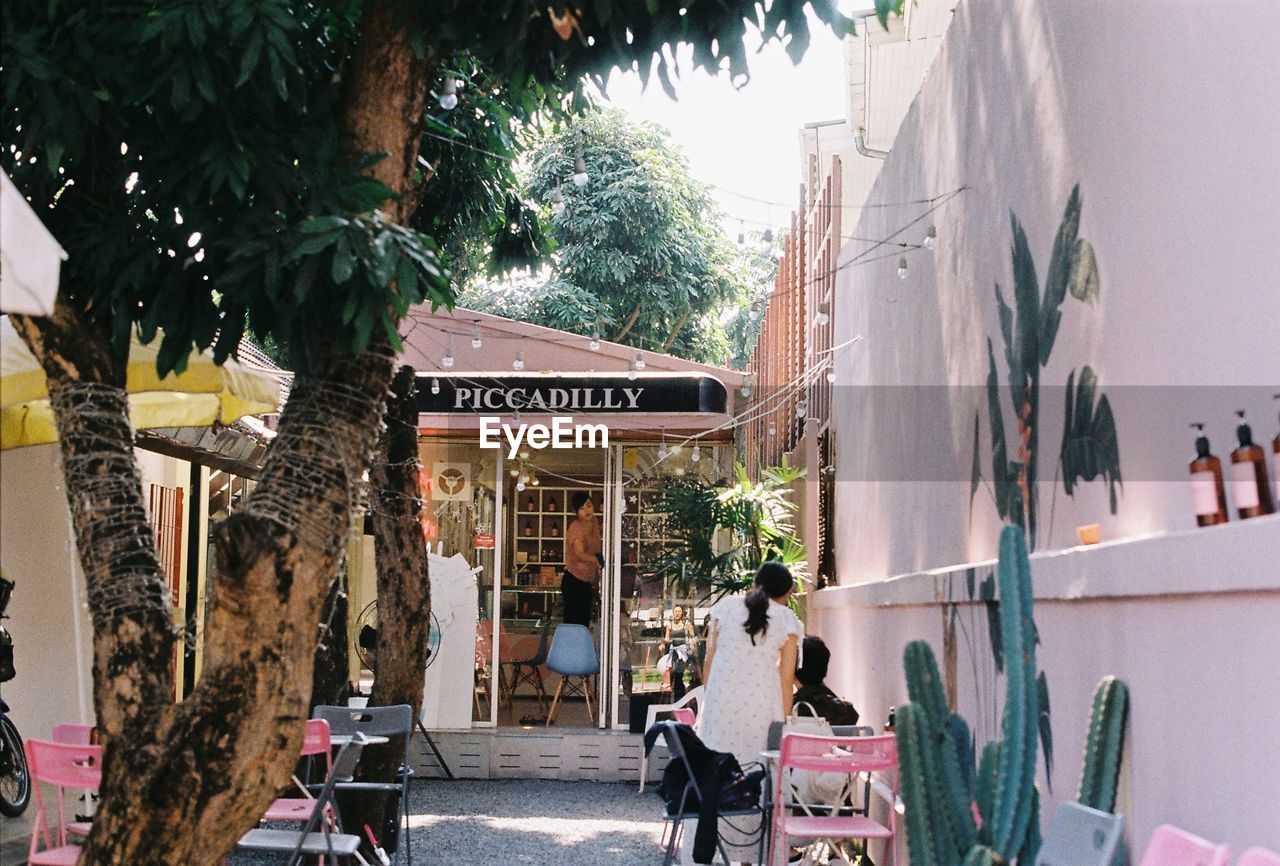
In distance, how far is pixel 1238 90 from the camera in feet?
10.1

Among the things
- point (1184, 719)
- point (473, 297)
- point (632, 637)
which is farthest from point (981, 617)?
point (473, 297)

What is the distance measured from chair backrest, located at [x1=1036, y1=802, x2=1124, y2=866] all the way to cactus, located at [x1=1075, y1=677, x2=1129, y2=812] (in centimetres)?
5

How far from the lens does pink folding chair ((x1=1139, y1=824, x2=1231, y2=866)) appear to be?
9.66 feet

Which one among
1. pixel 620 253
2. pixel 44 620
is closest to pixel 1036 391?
pixel 44 620

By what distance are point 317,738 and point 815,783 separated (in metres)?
2.28

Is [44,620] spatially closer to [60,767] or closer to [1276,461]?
[60,767]

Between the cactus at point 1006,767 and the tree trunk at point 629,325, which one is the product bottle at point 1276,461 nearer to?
the cactus at point 1006,767

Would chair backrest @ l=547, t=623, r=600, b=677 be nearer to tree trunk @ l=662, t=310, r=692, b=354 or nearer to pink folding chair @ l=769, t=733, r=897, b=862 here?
pink folding chair @ l=769, t=733, r=897, b=862

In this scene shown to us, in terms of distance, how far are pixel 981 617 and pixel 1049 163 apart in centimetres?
168

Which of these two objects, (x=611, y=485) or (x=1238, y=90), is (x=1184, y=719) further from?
(x=611, y=485)

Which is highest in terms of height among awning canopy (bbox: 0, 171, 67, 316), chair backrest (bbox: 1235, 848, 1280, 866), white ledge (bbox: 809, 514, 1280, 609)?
awning canopy (bbox: 0, 171, 67, 316)

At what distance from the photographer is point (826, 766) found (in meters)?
5.59

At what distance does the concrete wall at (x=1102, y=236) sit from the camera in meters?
3.09

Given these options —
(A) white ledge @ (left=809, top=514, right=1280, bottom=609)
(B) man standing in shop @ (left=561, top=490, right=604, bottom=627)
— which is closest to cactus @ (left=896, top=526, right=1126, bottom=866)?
(A) white ledge @ (left=809, top=514, right=1280, bottom=609)
